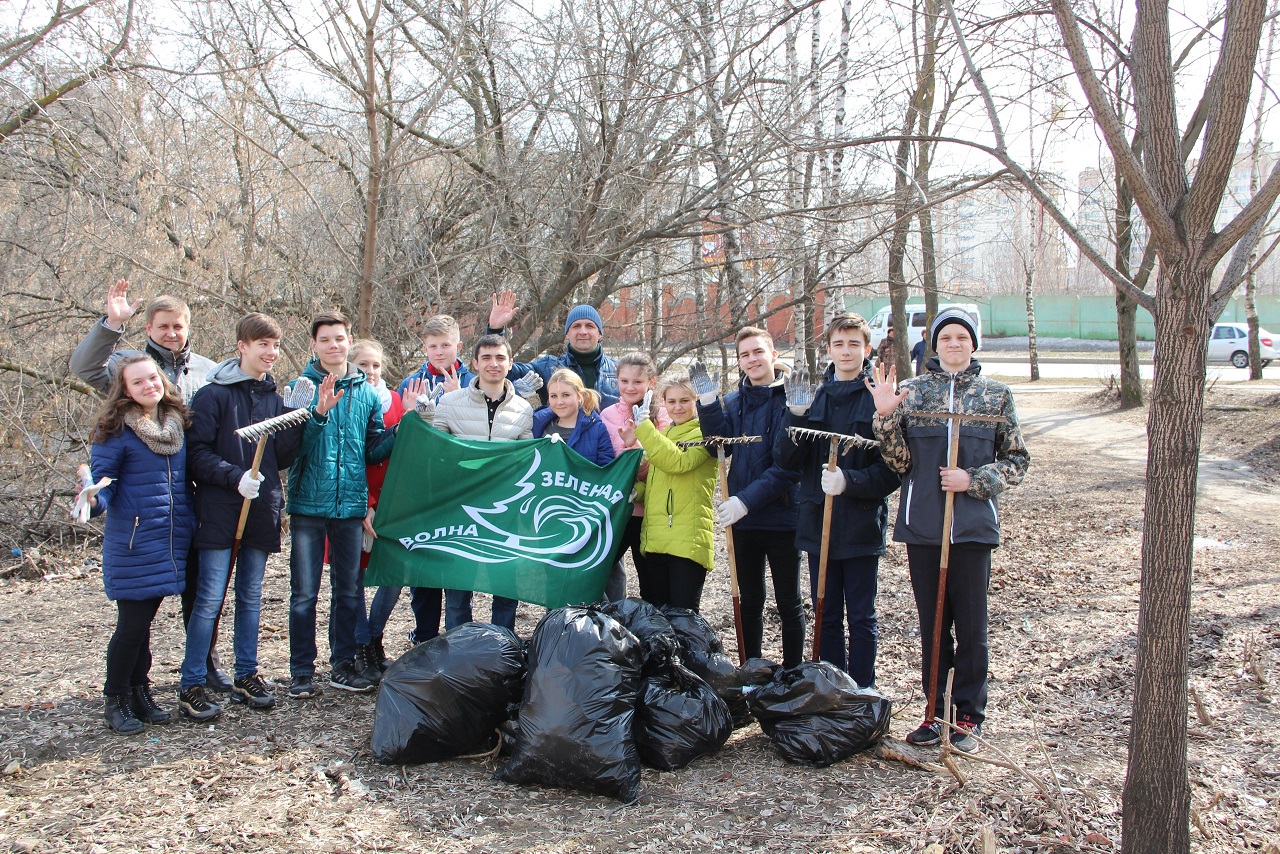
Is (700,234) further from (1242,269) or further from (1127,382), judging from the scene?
(1127,382)

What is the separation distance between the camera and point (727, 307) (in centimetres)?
1081

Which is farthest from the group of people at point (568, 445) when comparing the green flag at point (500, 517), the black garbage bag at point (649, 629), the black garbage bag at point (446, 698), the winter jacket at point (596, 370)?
the black garbage bag at point (446, 698)

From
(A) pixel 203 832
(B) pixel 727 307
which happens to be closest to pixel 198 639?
(A) pixel 203 832

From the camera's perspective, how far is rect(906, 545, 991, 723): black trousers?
398 cm

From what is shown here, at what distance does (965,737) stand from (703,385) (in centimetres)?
204

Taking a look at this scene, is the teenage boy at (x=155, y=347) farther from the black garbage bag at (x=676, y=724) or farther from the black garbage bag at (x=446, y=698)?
the black garbage bag at (x=676, y=724)

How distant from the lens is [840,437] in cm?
419

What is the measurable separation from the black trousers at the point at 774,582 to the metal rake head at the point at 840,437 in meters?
0.54

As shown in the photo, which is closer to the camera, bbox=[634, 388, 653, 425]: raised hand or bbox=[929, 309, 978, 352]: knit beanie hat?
bbox=[929, 309, 978, 352]: knit beanie hat

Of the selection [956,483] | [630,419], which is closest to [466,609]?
[630,419]

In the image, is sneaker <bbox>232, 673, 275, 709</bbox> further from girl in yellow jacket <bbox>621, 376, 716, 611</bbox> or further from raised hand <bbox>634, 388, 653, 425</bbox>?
raised hand <bbox>634, 388, 653, 425</bbox>

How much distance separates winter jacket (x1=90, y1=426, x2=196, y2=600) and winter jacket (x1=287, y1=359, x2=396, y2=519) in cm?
57

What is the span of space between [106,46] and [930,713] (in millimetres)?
8928

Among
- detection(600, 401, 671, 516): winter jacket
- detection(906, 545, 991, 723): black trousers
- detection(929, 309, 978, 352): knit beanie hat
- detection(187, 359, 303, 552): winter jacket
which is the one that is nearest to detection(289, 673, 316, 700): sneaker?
detection(187, 359, 303, 552): winter jacket
